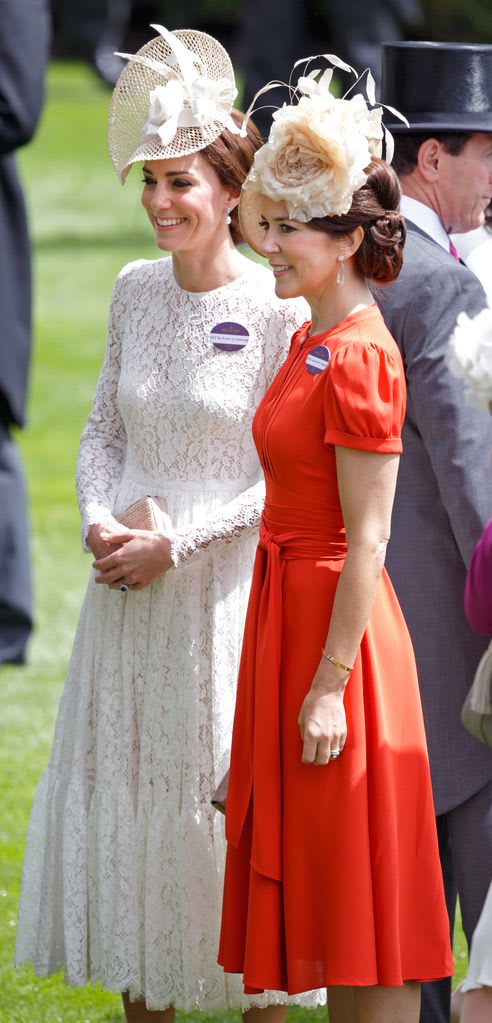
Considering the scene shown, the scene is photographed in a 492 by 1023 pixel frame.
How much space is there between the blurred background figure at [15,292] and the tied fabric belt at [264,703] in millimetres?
3467

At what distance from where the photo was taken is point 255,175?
3.17m

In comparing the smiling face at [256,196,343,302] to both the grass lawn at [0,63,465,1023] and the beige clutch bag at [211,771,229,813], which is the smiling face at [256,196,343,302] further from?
the grass lawn at [0,63,465,1023]

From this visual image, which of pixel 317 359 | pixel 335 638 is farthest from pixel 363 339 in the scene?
pixel 335 638

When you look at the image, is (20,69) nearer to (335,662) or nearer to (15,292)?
(15,292)

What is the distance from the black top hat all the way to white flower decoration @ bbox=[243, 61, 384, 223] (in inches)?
21.4

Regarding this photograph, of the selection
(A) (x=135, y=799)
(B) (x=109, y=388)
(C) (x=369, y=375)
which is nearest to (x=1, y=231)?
(B) (x=109, y=388)

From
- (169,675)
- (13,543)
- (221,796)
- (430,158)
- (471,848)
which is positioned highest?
(430,158)

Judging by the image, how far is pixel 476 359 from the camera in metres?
2.51

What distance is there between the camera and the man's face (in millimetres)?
3574

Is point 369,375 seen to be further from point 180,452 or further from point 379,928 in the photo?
point 379,928

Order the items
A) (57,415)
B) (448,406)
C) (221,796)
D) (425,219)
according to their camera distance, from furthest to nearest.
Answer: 1. (57,415)
2. (425,219)
3. (221,796)
4. (448,406)

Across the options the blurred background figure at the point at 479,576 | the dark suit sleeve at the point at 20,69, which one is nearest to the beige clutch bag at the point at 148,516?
the blurred background figure at the point at 479,576

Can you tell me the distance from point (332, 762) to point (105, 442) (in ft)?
3.67

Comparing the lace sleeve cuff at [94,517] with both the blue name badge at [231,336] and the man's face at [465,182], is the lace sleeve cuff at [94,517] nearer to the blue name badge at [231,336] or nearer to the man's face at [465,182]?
the blue name badge at [231,336]
